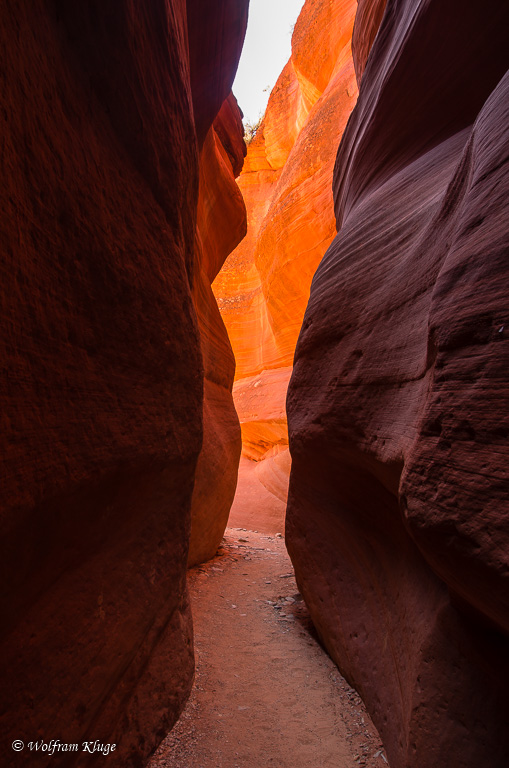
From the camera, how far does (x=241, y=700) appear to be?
8.23ft

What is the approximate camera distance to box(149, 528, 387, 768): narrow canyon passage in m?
2.07

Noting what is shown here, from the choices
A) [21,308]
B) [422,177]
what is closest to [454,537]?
[21,308]

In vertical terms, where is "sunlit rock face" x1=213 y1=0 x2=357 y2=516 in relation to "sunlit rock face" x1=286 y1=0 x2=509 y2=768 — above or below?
above

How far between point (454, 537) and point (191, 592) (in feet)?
11.7

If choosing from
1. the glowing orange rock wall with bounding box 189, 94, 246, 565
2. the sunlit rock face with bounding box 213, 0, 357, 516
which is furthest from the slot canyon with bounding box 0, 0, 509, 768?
the sunlit rock face with bounding box 213, 0, 357, 516

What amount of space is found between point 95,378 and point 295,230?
1294 cm

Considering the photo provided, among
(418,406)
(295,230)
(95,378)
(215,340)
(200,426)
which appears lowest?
(200,426)

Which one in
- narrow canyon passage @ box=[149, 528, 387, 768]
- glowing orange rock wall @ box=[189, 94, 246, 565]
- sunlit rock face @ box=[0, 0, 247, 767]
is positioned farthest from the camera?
glowing orange rock wall @ box=[189, 94, 246, 565]

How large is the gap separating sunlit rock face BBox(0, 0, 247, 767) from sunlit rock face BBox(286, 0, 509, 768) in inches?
46.1

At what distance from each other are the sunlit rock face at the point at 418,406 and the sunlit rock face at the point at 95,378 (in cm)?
117

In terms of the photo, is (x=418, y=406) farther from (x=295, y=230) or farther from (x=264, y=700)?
(x=295, y=230)

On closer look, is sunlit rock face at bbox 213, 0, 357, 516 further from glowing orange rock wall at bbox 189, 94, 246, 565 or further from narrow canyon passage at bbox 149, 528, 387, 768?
narrow canyon passage at bbox 149, 528, 387, 768

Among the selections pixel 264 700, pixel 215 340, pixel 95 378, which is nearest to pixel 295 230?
pixel 215 340

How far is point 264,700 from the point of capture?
99.1 inches
